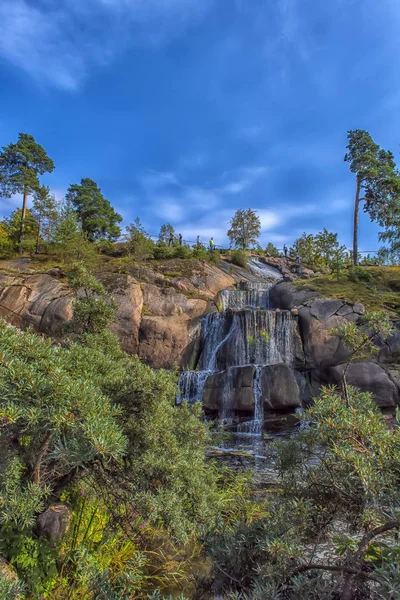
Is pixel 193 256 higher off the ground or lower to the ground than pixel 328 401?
higher

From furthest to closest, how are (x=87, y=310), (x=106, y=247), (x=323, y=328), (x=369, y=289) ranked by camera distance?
(x=106, y=247), (x=369, y=289), (x=323, y=328), (x=87, y=310)

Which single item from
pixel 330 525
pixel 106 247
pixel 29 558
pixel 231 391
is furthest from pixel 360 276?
pixel 29 558

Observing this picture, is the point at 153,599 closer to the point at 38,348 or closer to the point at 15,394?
the point at 15,394

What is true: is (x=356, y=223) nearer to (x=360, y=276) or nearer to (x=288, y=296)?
(x=360, y=276)

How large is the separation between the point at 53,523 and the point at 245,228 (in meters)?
43.7

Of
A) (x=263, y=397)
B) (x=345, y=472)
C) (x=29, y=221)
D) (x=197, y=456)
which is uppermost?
(x=29, y=221)

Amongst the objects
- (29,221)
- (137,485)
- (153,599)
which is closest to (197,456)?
(137,485)

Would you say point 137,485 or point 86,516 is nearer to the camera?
point 137,485

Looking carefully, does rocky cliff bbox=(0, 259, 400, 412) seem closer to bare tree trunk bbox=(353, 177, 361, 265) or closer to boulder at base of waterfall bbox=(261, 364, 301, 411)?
boulder at base of waterfall bbox=(261, 364, 301, 411)

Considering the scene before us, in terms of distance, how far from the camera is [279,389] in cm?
1365

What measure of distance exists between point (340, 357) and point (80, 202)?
32242 mm

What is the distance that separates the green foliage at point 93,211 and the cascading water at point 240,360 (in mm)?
22424

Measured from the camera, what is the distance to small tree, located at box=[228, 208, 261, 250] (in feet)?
145

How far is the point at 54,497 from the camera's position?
10.0ft
